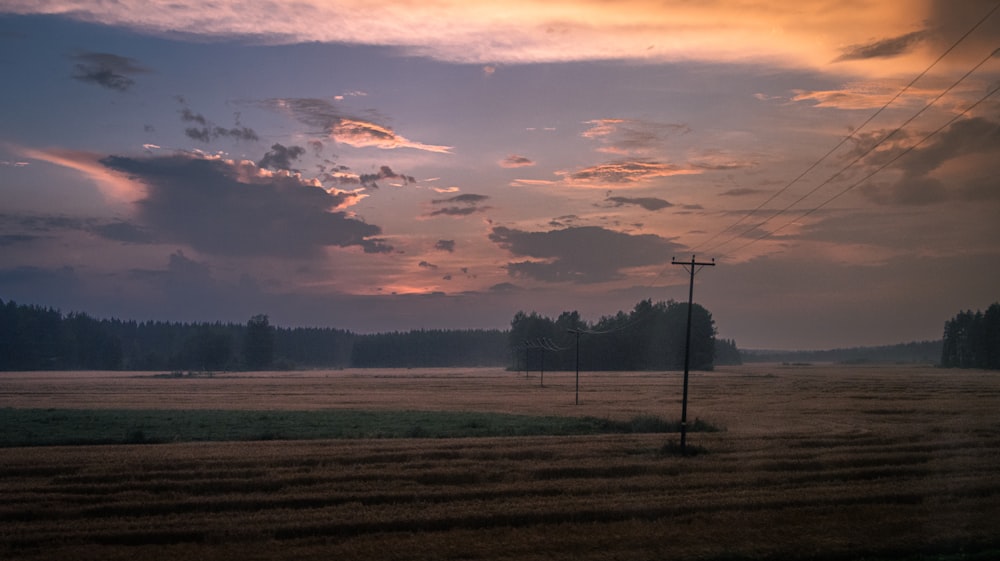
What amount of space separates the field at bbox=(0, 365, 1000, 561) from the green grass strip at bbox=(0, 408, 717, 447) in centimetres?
145

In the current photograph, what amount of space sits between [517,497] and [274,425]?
28.9m

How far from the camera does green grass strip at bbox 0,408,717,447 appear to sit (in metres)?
42.8

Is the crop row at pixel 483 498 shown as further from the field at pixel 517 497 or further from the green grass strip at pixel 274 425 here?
the green grass strip at pixel 274 425

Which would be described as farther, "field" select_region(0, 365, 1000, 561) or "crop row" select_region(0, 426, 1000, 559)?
"crop row" select_region(0, 426, 1000, 559)

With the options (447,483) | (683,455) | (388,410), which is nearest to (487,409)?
(388,410)

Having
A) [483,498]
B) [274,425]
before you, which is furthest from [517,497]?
[274,425]

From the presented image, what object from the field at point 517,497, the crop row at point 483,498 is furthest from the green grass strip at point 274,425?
the crop row at point 483,498

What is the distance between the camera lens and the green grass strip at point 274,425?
140 feet

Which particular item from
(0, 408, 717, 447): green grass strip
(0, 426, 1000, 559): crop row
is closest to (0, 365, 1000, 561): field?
(0, 426, 1000, 559): crop row

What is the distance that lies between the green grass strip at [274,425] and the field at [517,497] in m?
1.45

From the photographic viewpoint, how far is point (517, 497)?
2498cm

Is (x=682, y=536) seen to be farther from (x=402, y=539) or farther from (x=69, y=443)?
(x=69, y=443)

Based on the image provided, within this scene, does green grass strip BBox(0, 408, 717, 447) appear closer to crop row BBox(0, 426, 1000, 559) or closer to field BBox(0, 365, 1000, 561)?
field BBox(0, 365, 1000, 561)

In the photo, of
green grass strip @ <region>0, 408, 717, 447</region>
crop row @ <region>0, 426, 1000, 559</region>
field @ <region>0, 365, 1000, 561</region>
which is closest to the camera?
field @ <region>0, 365, 1000, 561</region>
